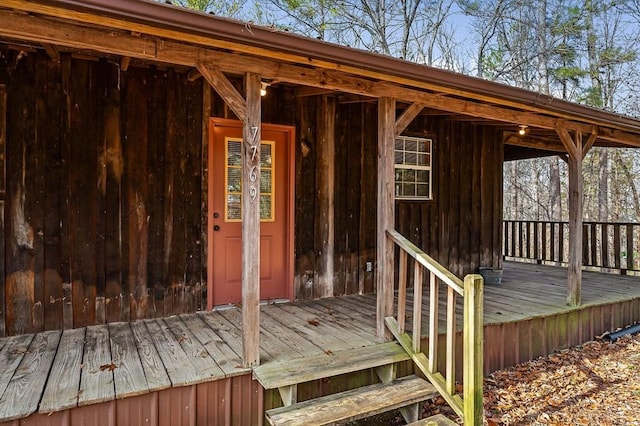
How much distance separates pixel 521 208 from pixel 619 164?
387cm

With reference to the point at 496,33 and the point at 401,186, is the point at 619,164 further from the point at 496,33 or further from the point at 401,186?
the point at 401,186

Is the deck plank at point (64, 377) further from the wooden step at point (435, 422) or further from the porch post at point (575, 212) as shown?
the porch post at point (575, 212)

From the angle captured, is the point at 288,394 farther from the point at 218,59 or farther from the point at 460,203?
the point at 460,203

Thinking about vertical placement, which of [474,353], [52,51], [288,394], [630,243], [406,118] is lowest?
[288,394]

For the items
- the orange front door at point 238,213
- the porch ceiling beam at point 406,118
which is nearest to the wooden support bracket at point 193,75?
the orange front door at point 238,213

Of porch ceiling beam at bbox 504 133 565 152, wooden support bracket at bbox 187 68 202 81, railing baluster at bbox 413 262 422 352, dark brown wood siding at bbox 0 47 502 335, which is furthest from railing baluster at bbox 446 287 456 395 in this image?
porch ceiling beam at bbox 504 133 565 152

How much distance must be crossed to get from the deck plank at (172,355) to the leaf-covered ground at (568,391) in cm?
189

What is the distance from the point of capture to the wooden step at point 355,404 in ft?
7.89

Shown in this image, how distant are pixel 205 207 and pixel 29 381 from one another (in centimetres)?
202

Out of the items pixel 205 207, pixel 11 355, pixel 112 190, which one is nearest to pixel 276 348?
pixel 205 207

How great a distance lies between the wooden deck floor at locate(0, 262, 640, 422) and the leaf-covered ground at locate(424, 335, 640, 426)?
20.6 inches

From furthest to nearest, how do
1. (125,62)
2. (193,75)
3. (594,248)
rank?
(594,248) < (193,75) < (125,62)

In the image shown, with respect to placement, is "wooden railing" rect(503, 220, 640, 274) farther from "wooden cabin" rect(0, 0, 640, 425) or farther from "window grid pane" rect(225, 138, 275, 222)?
"window grid pane" rect(225, 138, 275, 222)

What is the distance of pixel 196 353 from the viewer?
2.86 meters
